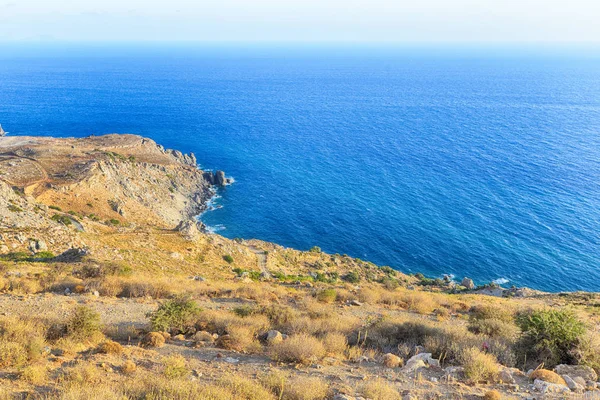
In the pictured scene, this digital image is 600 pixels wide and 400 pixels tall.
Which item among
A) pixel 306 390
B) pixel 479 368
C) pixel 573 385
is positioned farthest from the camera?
pixel 479 368

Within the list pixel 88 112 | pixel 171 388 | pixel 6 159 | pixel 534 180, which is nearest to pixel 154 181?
pixel 6 159

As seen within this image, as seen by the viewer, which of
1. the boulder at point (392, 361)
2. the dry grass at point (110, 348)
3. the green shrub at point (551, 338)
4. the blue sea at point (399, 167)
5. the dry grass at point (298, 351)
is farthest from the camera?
the blue sea at point (399, 167)

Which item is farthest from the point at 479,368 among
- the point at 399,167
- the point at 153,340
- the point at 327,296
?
the point at 399,167

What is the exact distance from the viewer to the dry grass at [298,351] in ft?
41.8

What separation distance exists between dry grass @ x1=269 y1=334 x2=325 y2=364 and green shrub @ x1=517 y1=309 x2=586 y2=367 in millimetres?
7321

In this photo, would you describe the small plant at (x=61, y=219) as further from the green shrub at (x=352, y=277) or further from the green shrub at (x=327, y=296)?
the green shrub at (x=352, y=277)

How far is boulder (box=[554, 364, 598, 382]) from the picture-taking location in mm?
12482

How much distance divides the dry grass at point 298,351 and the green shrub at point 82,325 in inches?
242

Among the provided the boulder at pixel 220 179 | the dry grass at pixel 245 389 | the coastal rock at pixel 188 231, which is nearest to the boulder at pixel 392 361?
the dry grass at pixel 245 389

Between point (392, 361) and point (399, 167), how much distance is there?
267ft

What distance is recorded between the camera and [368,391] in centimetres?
1036

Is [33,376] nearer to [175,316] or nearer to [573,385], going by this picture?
[175,316]

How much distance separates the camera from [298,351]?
12789mm

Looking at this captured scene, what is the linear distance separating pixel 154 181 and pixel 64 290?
55.3 meters
